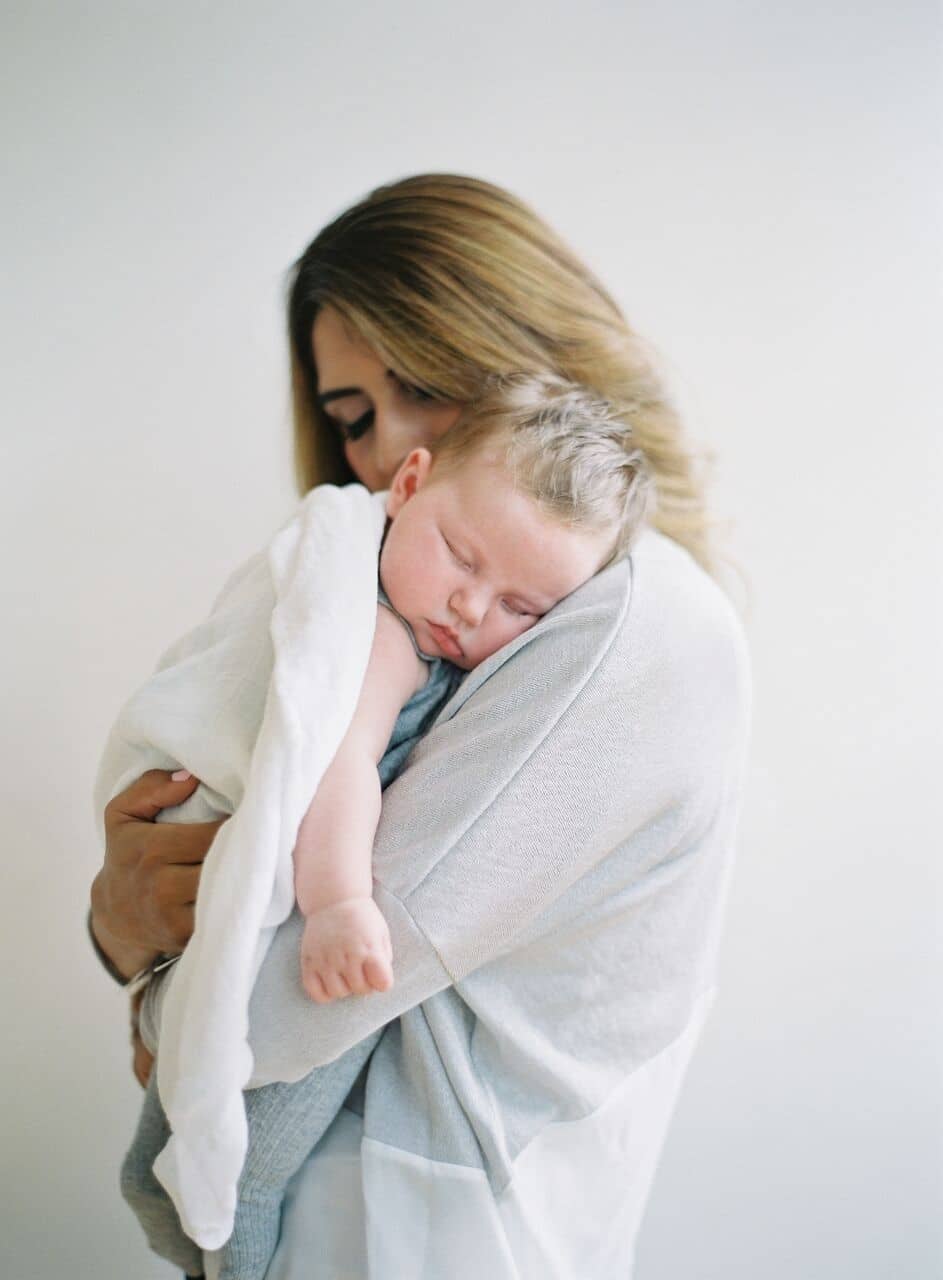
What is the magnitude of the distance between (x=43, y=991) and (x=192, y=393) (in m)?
0.94

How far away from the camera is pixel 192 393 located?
5.16 ft

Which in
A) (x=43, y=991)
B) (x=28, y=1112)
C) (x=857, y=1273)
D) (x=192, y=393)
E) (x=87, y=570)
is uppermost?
(x=192, y=393)

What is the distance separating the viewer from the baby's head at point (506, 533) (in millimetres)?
1014

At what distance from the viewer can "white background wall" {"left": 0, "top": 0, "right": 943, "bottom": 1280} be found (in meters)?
1.52

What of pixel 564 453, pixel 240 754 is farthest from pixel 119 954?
pixel 564 453

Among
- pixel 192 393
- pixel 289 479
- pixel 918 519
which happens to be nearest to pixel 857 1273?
pixel 918 519

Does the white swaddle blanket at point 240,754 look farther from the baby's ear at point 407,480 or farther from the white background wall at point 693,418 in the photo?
the white background wall at point 693,418

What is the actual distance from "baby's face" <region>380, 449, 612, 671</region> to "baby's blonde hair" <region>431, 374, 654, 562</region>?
0.02 m

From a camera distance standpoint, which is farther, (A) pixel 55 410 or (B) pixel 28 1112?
(B) pixel 28 1112

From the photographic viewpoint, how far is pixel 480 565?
40.3 inches

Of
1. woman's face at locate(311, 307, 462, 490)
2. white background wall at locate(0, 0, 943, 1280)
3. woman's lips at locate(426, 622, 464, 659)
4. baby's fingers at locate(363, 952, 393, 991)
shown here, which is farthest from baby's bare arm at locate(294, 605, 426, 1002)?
white background wall at locate(0, 0, 943, 1280)

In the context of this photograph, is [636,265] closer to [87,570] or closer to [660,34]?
[660,34]

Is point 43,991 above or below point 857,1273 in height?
above

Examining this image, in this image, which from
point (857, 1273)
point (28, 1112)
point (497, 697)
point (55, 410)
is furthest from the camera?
point (857, 1273)
